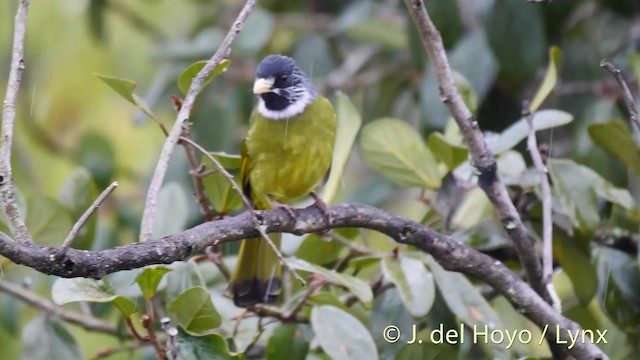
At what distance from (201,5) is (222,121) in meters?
1.38

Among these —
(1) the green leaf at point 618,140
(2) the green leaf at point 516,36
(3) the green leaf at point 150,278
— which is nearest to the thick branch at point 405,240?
(3) the green leaf at point 150,278

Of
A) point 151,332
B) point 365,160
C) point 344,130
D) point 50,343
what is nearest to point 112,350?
point 50,343

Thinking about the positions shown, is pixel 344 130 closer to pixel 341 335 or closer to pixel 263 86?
pixel 263 86

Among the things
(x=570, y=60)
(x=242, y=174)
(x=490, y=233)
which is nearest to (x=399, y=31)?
(x=570, y=60)

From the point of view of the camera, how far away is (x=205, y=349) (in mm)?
2092

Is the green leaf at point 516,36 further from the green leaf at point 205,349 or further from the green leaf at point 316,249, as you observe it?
the green leaf at point 205,349

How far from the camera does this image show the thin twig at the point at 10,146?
1661mm

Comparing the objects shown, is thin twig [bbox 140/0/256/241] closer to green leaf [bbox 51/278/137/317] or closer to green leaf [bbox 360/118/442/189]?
green leaf [bbox 51/278/137/317]

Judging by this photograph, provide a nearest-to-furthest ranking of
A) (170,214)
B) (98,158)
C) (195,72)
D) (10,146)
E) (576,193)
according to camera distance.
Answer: (10,146), (195,72), (576,193), (170,214), (98,158)

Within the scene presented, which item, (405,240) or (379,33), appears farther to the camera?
(379,33)

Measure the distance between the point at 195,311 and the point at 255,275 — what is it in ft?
1.41

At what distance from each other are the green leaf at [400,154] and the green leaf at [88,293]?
90 cm

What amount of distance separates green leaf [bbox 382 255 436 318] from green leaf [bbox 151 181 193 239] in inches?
27.5

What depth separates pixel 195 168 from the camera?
2316 mm
